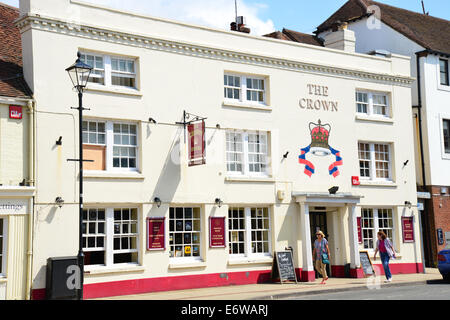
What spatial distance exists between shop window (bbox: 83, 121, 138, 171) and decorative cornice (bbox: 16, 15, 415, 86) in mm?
2586

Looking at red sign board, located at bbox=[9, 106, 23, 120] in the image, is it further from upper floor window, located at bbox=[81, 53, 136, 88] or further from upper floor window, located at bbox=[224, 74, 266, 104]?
upper floor window, located at bbox=[224, 74, 266, 104]

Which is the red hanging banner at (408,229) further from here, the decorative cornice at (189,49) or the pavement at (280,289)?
the decorative cornice at (189,49)

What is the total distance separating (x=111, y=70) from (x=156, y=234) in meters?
5.13

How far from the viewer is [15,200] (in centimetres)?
1619

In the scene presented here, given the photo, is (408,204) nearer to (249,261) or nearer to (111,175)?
(249,261)

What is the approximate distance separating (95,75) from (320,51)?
9198 millimetres

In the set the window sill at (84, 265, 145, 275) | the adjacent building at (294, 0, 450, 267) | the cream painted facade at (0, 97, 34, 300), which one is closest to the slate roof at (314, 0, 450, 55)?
the adjacent building at (294, 0, 450, 267)

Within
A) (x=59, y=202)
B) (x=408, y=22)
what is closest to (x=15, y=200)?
(x=59, y=202)

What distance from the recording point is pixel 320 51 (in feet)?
76.7

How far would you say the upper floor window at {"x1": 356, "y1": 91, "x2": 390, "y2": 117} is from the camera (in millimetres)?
24406

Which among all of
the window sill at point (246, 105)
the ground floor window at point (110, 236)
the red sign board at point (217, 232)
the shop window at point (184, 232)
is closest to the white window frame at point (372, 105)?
the window sill at point (246, 105)

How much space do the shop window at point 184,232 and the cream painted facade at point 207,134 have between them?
0.69 ft

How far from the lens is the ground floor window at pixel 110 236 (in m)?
17.7
